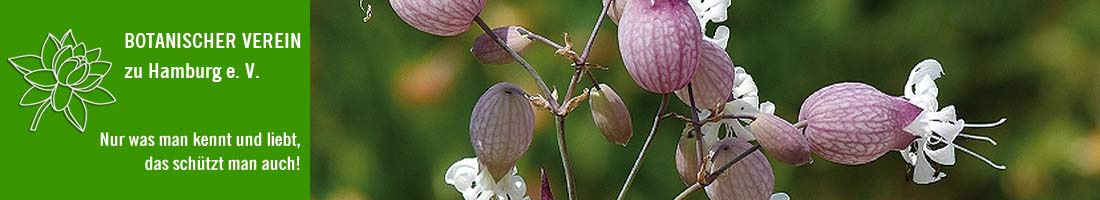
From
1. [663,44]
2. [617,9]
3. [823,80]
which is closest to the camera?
[663,44]

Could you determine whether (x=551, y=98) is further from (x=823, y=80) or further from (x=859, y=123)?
(x=823, y=80)

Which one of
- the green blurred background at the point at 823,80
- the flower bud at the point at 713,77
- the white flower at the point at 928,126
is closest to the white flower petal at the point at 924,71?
the white flower at the point at 928,126

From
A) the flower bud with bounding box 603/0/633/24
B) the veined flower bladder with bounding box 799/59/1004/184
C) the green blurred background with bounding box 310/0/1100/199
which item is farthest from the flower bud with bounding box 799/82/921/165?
the green blurred background with bounding box 310/0/1100/199

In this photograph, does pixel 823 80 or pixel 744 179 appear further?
pixel 823 80

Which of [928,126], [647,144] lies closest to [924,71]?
[928,126]

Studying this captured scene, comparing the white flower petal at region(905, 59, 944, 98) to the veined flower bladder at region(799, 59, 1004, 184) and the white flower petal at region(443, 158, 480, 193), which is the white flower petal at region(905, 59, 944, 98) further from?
the white flower petal at region(443, 158, 480, 193)

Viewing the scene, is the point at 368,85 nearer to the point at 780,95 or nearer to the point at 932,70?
the point at 780,95
